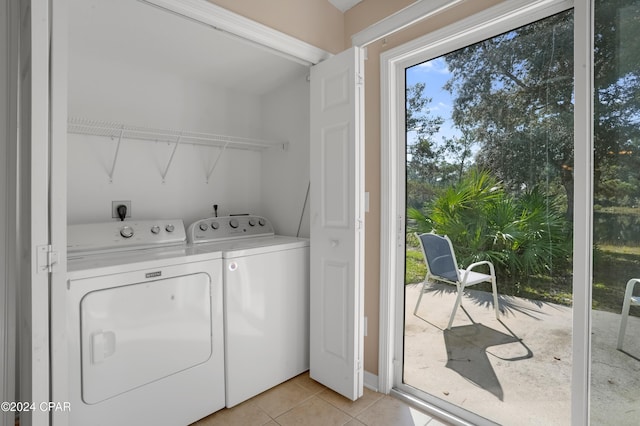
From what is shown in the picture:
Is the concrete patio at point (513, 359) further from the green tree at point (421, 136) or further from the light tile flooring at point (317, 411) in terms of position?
the green tree at point (421, 136)

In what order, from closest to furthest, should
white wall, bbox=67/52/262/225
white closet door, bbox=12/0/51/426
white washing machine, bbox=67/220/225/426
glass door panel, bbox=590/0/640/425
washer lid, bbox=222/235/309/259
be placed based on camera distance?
1. white closet door, bbox=12/0/51/426
2. glass door panel, bbox=590/0/640/425
3. white washing machine, bbox=67/220/225/426
4. washer lid, bbox=222/235/309/259
5. white wall, bbox=67/52/262/225

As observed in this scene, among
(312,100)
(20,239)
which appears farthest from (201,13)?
(20,239)

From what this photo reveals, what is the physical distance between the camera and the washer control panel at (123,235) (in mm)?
1751

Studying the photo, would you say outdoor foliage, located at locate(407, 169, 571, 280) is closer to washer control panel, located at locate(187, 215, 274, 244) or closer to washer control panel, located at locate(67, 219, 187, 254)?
washer control panel, located at locate(187, 215, 274, 244)

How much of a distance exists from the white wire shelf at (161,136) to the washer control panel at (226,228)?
0.46m

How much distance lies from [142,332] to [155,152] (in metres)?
1.35

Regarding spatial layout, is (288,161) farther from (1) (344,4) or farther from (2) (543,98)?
(2) (543,98)

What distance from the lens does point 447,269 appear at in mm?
1894

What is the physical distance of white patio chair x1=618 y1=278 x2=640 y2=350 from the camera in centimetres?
124

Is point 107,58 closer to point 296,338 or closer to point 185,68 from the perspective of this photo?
point 185,68

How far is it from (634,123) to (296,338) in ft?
A: 7.03

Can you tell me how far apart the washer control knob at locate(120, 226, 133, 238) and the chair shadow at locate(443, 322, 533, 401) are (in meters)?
2.04

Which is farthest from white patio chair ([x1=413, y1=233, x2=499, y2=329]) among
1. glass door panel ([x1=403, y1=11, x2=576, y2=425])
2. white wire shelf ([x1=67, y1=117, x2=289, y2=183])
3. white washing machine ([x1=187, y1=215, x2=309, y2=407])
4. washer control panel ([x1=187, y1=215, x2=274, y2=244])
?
white wire shelf ([x1=67, y1=117, x2=289, y2=183])

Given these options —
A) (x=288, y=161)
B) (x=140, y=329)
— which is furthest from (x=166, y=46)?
(x=140, y=329)
